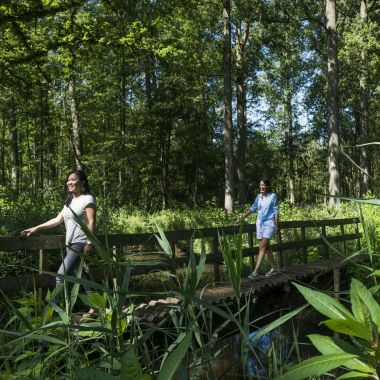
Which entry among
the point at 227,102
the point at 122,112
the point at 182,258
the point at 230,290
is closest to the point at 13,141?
the point at 122,112

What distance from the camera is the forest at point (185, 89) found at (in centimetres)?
1367

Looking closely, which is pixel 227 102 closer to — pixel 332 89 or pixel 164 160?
pixel 332 89

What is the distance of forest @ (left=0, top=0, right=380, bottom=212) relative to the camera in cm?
1367

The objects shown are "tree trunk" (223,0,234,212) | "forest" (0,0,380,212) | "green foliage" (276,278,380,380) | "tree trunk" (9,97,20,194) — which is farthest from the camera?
"tree trunk" (9,97,20,194)

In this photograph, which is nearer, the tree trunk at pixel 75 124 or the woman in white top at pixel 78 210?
the woman in white top at pixel 78 210

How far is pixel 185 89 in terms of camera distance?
30.7m

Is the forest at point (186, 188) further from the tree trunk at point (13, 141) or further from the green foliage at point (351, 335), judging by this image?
the tree trunk at point (13, 141)

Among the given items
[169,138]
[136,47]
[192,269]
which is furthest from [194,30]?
[192,269]

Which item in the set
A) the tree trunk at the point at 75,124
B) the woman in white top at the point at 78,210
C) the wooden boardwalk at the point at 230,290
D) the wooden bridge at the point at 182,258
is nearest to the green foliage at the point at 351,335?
the wooden bridge at the point at 182,258

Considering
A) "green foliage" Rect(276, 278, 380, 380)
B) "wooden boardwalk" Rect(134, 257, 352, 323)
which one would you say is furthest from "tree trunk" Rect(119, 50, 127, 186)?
"green foliage" Rect(276, 278, 380, 380)

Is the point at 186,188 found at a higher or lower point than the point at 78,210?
higher

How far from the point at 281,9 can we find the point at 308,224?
1461 centimetres

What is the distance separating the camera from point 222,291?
281 inches

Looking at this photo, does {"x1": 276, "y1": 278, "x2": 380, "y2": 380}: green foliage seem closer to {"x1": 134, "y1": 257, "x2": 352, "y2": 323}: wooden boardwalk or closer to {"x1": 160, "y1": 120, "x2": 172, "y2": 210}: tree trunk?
{"x1": 134, "y1": 257, "x2": 352, "y2": 323}: wooden boardwalk
